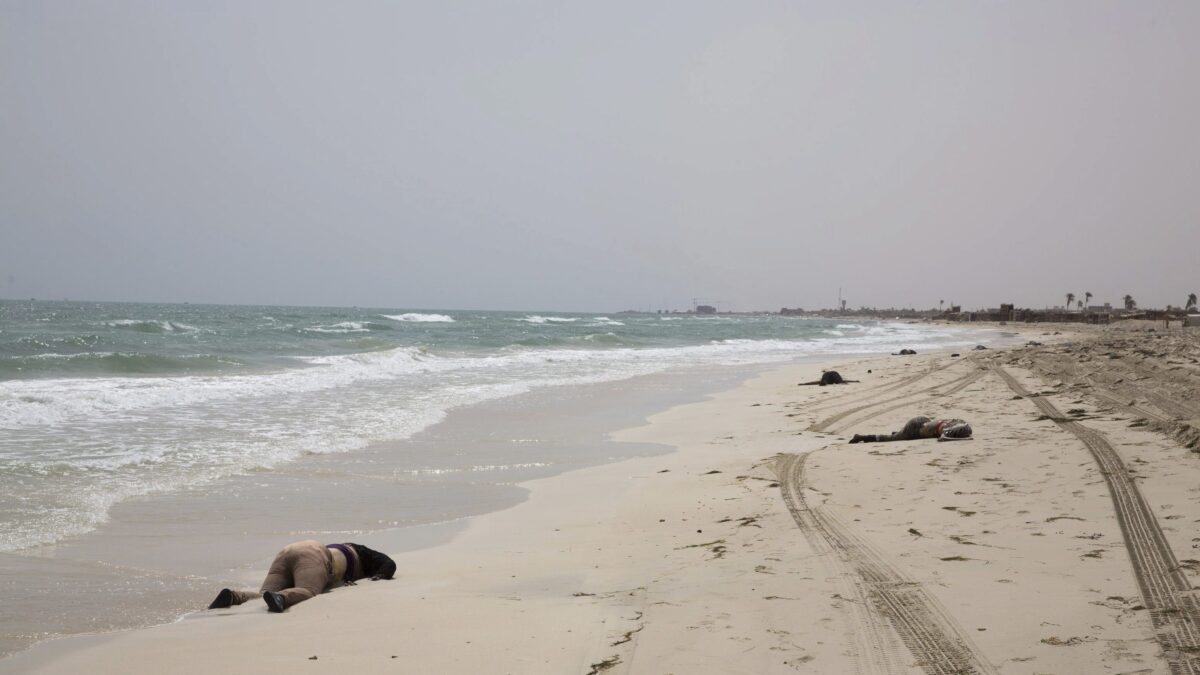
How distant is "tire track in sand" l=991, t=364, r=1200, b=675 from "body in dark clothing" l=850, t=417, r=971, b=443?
189cm

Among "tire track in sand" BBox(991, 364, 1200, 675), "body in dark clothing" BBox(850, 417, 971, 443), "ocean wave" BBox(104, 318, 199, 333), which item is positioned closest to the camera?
"tire track in sand" BBox(991, 364, 1200, 675)

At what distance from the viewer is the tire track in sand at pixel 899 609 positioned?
291 centimetres

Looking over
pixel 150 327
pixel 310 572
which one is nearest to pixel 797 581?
pixel 310 572

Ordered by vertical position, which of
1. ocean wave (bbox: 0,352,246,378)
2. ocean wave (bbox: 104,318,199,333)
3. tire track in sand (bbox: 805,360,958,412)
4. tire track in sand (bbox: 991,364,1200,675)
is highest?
tire track in sand (bbox: 991,364,1200,675)

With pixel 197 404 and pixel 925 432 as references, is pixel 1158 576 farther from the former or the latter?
pixel 197 404

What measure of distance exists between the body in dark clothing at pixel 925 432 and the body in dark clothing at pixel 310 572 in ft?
19.4

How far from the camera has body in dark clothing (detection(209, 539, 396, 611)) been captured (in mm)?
4047

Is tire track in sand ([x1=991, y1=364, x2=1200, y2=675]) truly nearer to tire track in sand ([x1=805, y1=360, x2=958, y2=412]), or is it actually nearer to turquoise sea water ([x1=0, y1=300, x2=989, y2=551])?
turquoise sea water ([x1=0, y1=300, x2=989, y2=551])

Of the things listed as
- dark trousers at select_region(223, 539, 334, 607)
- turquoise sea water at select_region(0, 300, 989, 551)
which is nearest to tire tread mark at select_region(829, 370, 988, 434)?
turquoise sea water at select_region(0, 300, 989, 551)

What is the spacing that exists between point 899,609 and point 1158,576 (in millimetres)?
1320

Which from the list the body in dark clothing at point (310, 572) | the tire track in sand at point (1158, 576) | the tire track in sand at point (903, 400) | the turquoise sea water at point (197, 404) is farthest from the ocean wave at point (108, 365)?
the tire track in sand at point (1158, 576)

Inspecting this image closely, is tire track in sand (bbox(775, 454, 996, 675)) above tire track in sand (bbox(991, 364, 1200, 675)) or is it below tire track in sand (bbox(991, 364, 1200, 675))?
below

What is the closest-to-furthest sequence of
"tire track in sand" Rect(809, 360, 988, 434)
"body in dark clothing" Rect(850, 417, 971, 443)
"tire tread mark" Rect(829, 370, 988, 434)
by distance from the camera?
"body in dark clothing" Rect(850, 417, 971, 443), "tire track in sand" Rect(809, 360, 988, 434), "tire tread mark" Rect(829, 370, 988, 434)

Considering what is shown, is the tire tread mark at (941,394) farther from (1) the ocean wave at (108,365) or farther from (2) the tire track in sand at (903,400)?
(1) the ocean wave at (108,365)
